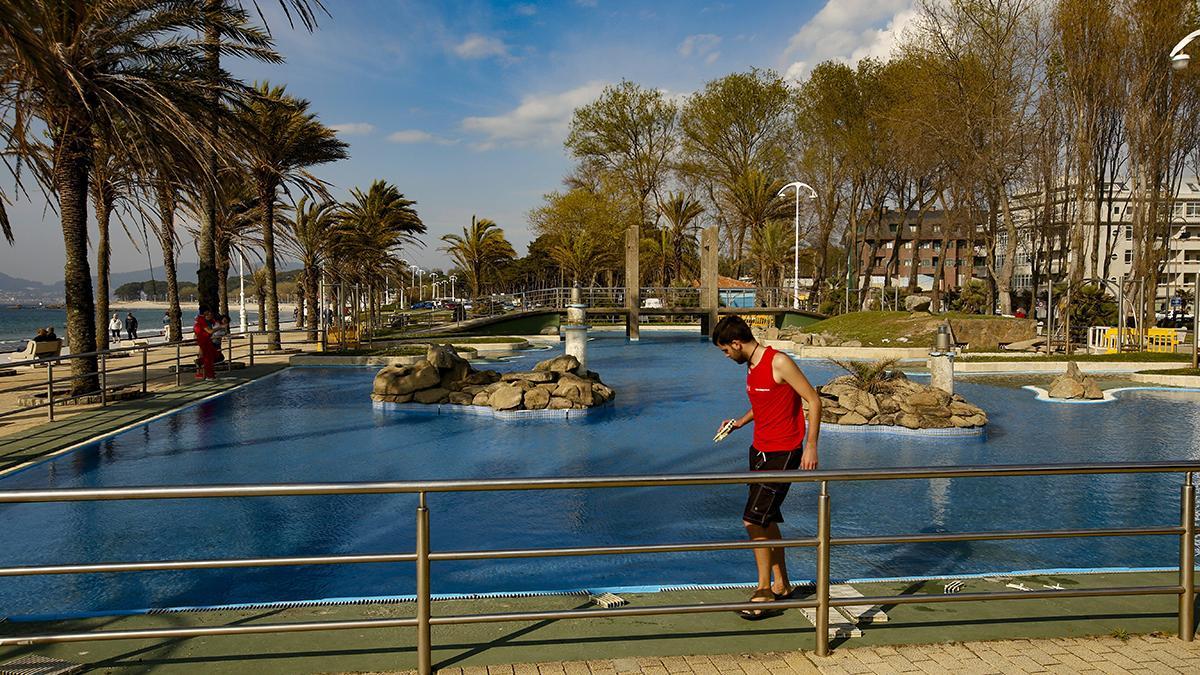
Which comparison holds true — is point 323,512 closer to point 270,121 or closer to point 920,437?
point 920,437

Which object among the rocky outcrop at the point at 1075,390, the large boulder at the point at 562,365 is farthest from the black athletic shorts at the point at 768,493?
the rocky outcrop at the point at 1075,390

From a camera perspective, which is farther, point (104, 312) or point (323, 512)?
point (104, 312)

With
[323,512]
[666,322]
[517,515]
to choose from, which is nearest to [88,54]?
[323,512]

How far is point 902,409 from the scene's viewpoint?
13.5 metres

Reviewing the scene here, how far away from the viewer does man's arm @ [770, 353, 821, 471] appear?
4461 mm

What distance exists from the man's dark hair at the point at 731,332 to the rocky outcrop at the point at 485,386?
10.5 meters

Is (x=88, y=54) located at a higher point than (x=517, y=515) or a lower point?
higher

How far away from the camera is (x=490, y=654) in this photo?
380cm

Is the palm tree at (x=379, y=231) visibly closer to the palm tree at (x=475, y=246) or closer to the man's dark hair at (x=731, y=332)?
the palm tree at (x=475, y=246)

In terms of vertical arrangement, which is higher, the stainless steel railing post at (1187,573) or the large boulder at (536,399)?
the stainless steel railing post at (1187,573)

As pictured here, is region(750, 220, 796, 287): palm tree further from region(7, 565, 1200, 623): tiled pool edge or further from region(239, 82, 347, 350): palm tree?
region(7, 565, 1200, 623): tiled pool edge

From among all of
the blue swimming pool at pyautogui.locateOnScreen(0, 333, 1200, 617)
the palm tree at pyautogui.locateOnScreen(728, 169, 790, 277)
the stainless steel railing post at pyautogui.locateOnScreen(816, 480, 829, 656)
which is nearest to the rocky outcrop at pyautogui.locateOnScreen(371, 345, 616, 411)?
the blue swimming pool at pyautogui.locateOnScreen(0, 333, 1200, 617)

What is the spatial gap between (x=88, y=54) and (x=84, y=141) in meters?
1.58

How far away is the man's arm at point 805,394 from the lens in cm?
446
